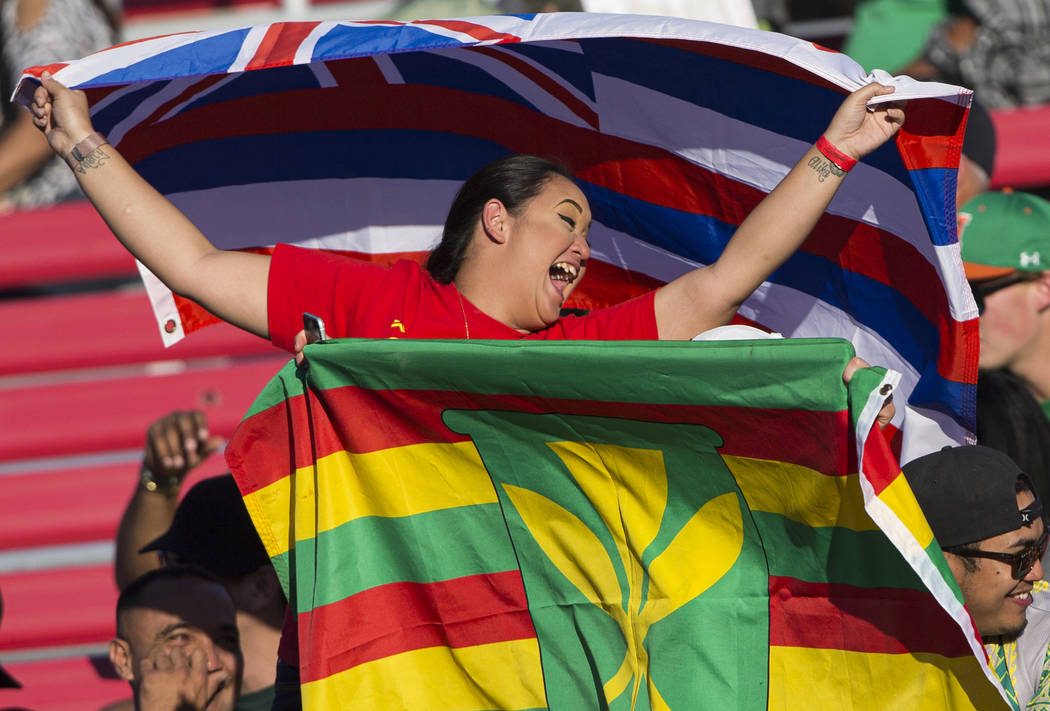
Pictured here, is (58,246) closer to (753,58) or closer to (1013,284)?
(753,58)

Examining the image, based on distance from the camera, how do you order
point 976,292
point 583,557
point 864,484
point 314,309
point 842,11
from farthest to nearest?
point 842,11 → point 976,292 → point 314,309 → point 583,557 → point 864,484

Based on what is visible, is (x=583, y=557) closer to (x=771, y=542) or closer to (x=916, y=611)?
(x=771, y=542)

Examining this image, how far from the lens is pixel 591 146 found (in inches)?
120

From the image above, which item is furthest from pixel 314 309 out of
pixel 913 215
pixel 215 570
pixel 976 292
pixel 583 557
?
pixel 976 292

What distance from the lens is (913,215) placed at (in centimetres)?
265

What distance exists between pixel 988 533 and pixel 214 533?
5.92 feet

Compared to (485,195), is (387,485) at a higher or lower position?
lower

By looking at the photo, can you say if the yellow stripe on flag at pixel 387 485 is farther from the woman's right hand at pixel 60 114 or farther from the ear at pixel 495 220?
the woman's right hand at pixel 60 114

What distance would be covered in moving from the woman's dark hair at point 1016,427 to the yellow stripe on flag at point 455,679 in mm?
1316

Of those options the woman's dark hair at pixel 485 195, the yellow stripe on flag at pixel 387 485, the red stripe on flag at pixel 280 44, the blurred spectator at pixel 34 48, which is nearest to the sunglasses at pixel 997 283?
the woman's dark hair at pixel 485 195

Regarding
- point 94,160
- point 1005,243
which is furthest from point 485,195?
point 1005,243

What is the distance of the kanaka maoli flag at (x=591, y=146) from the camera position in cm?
251

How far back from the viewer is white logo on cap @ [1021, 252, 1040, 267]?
11.3ft

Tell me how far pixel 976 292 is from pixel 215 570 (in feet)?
6.89
